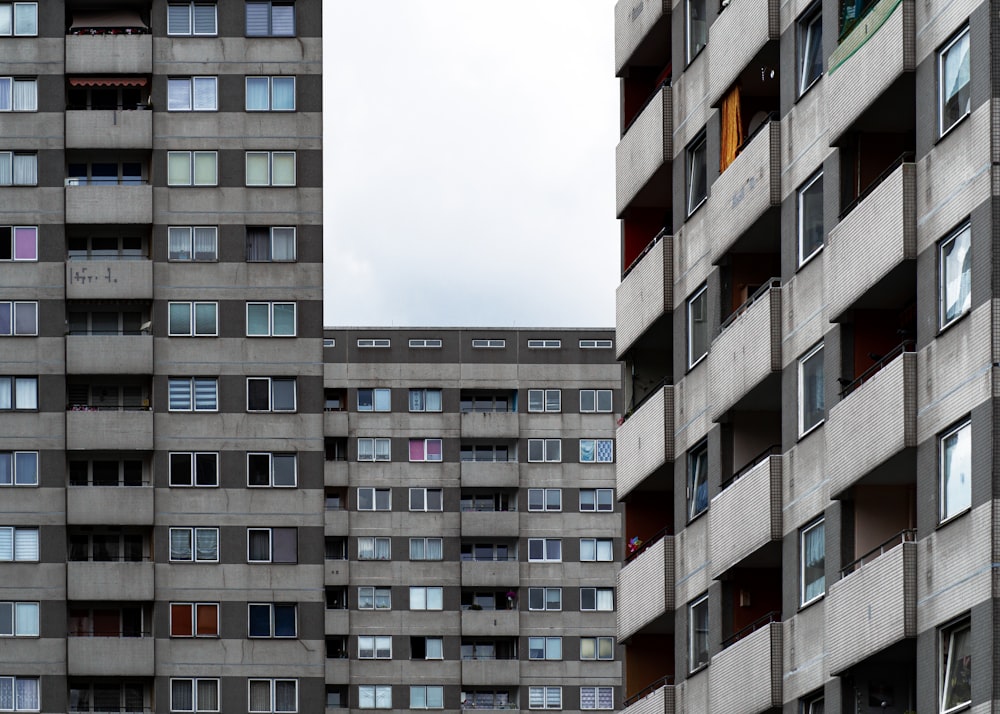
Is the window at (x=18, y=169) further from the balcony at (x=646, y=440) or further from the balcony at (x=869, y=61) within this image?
the balcony at (x=869, y=61)

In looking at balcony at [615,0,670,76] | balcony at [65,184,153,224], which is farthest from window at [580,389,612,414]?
balcony at [615,0,670,76]

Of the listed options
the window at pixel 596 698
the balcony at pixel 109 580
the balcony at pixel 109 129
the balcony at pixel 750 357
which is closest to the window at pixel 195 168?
the balcony at pixel 109 129

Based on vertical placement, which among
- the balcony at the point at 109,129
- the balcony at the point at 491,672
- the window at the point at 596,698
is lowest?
the window at the point at 596,698

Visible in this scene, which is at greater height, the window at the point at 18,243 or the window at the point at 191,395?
the window at the point at 18,243

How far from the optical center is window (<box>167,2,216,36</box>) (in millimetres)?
78438

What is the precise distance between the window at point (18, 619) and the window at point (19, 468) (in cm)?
429

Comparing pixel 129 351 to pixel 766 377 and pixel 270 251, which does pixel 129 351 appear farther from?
pixel 766 377

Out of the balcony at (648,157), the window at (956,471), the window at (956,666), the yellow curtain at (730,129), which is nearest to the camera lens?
the window at (956,666)

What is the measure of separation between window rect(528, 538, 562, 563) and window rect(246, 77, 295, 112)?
43.0m

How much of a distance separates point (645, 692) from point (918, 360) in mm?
19410

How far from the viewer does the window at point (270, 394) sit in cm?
7612

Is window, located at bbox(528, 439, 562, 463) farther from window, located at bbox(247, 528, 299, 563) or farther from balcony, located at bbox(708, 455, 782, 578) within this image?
balcony, located at bbox(708, 455, 782, 578)

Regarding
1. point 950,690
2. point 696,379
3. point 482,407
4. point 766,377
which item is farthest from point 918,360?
point 482,407

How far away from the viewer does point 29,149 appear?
254ft
